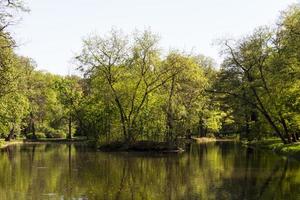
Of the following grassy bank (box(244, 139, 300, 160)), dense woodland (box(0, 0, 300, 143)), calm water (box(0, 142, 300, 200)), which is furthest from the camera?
dense woodland (box(0, 0, 300, 143))

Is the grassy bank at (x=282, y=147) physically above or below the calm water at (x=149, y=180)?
above

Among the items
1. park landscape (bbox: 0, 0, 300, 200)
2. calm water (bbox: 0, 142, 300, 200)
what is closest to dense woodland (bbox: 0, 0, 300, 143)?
park landscape (bbox: 0, 0, 300, 200)

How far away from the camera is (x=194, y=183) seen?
2712 cm

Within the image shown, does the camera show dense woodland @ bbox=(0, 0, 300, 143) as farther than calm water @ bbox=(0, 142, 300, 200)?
Yes

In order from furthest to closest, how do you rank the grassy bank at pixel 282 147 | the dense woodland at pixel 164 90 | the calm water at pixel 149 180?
the dense woodland at pixel 164 90, the grassy bank at pixel 282 147, the calm water at pixel 149 180

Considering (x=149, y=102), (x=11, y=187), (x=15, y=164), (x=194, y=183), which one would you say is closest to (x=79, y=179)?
(x=11, y=187)

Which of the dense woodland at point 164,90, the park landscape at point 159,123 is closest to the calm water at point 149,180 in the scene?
the park landscape at point 159,123

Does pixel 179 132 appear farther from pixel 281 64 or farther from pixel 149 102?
pixel 281 64

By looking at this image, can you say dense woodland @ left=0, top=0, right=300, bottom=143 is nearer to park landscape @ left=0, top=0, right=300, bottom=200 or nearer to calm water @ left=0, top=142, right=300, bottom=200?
park landscape @ left=0, top=0, right=300, bottom=200

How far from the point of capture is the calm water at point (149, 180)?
2300cm

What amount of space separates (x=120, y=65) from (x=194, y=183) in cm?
3721

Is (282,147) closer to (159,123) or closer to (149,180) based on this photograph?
(159,123)

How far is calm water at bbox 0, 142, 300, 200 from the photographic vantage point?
2300 cm

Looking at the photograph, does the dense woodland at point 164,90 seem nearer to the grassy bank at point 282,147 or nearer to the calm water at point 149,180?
the grassy bank at point 282,147
